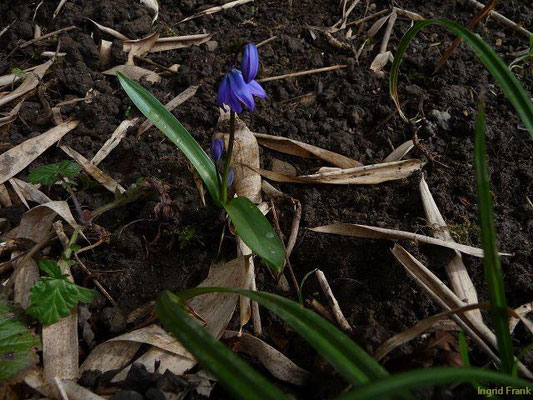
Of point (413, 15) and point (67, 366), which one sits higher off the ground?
point (413, 15)

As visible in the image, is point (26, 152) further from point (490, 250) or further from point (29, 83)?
point (490, 250)

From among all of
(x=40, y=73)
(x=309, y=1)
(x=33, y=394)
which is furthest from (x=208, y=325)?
(x=309, y=1)

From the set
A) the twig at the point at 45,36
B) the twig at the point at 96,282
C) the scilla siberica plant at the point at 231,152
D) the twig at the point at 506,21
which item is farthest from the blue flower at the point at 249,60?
the twig at the point at 506,21

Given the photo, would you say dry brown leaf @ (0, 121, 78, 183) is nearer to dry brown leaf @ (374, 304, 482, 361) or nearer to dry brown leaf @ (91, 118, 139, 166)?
dry brown leaf @ (91, 118, 139, 166)

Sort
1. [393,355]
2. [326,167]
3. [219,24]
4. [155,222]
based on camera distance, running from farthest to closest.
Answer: [219,24] < [326,167] < [155,222] < [393,355]

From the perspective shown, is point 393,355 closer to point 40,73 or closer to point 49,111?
point 49,111

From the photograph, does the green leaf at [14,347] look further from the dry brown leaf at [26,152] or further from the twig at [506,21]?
the twig at [506,21]
